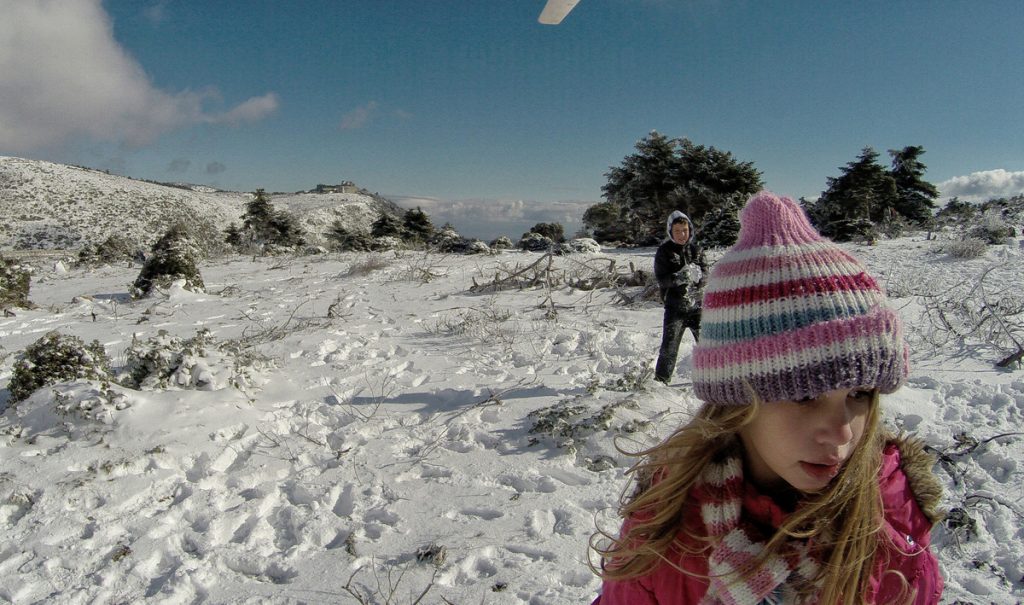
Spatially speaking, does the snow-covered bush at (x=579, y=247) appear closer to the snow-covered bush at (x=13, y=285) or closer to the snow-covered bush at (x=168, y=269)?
the snow-covered bush at (x=168, y=269)

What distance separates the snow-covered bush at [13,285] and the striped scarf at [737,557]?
36.3 feet

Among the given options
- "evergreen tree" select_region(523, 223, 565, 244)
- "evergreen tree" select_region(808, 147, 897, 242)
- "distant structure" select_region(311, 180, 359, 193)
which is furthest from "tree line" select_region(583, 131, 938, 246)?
"distant structure" select_region(311, 180, 359, 193)

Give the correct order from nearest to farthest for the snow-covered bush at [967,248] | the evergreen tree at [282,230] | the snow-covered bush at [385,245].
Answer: the snow-covered bush at [967,248] → the snow-covered bush at [385,245] → the evergreen tree at [282,230]

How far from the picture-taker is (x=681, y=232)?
4.63m

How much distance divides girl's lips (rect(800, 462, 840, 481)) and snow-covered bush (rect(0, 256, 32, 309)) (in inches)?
443

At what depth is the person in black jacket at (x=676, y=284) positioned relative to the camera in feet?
15.2

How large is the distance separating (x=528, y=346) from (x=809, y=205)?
59.4ft

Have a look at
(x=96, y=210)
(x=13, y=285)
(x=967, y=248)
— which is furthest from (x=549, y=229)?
(x=96, y=210)

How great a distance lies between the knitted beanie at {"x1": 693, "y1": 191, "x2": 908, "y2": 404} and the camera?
3.93 ft

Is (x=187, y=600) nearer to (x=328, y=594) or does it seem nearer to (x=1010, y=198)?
(x=328, y=594)

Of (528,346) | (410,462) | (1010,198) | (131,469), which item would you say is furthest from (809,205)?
(131,469)

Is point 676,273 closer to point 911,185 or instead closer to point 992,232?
point 992,232

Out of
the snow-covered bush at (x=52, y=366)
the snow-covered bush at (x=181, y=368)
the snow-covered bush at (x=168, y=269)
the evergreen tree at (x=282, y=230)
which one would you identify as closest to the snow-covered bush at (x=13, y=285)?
the snow-covered bush at (x=168, y=269)

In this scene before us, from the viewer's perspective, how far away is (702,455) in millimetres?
1329
